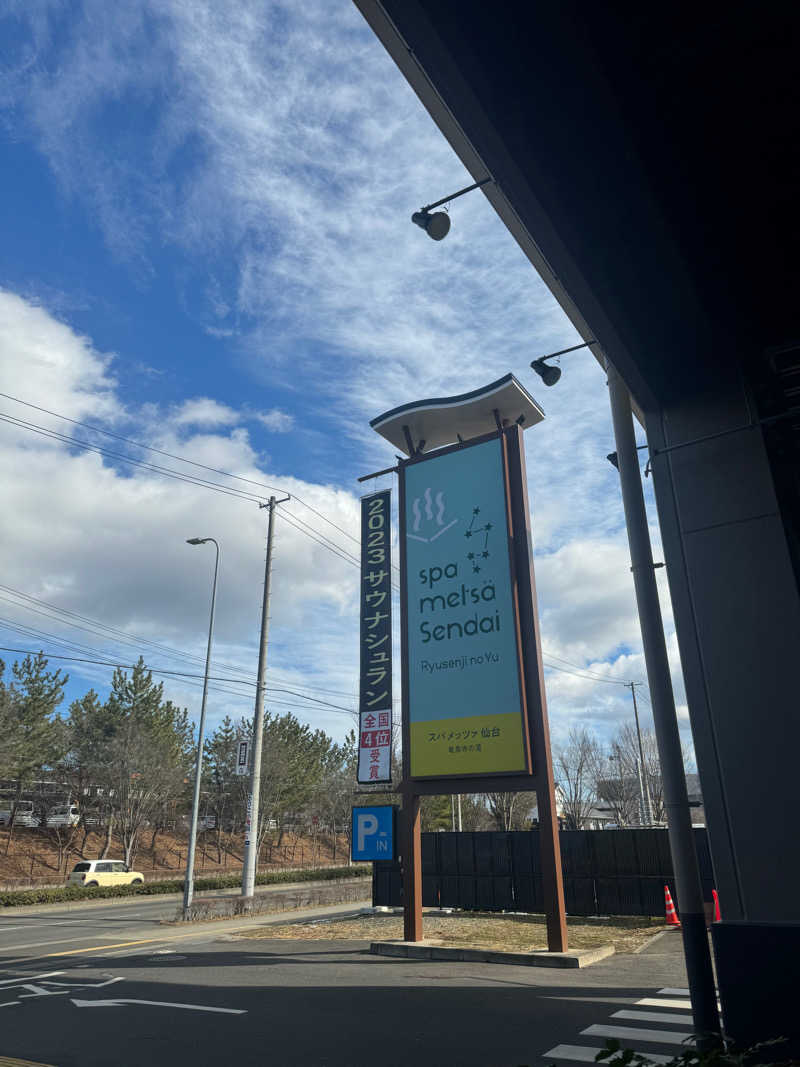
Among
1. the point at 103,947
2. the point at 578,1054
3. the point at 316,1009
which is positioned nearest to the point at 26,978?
the point at 103,947

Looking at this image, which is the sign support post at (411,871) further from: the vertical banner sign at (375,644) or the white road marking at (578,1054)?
the white road marking at (578,1054)

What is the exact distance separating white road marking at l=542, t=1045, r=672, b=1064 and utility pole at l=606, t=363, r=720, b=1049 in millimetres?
1911

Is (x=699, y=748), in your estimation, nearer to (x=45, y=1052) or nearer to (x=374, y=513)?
(x=45, y=1052)

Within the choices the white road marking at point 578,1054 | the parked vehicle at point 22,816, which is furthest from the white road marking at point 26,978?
the parked vehicle at point 22,816

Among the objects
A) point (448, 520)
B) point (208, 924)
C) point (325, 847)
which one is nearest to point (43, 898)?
point (208, 924)

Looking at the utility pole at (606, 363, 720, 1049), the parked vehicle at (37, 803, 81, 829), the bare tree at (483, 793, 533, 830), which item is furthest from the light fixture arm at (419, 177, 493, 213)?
the parked vehicle at (37, 803, 81, 829)

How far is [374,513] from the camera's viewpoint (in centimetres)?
1948

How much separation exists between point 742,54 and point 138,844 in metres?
60.3

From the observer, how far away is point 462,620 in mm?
16484

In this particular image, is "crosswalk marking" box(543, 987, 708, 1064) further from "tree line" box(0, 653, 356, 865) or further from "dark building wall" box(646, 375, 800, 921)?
"tree line" box(0, 653, 356, 865)

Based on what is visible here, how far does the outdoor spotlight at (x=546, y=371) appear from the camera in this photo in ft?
31.0

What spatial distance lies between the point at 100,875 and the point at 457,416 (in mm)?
31748

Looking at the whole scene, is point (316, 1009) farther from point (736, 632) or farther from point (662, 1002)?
point (736, 632)

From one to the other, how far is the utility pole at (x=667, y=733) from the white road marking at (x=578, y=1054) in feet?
6.27
